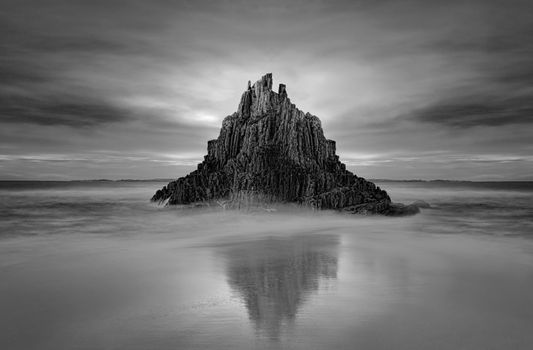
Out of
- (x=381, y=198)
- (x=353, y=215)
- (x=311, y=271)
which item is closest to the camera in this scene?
(x=311, y=271)

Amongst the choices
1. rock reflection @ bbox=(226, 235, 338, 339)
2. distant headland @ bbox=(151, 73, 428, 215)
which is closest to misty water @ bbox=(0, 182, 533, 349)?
rock reflection @ bbox=(226, 235, 338, 339)

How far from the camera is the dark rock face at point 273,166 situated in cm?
2639

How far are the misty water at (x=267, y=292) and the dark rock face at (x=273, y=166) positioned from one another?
31.1 ft

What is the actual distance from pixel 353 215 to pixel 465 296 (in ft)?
54.8

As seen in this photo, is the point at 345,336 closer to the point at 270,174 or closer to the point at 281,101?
the point at 270,174

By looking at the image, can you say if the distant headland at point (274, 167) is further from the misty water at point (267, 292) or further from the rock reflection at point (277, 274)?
the rock reflection at point (277, 274)

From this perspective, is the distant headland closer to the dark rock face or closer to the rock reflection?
the dark rock face

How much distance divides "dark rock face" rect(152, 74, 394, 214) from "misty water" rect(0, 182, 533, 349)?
9.48 metres

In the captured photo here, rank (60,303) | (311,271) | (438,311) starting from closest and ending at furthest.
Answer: (438,311) → (60,303) → (311,271)

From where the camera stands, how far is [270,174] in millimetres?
26656

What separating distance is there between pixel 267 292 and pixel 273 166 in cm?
1943

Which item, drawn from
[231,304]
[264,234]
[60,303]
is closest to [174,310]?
[231,304]

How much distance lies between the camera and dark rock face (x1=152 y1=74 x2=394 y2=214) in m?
26.4

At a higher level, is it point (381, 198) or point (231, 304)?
point (381, 198)
